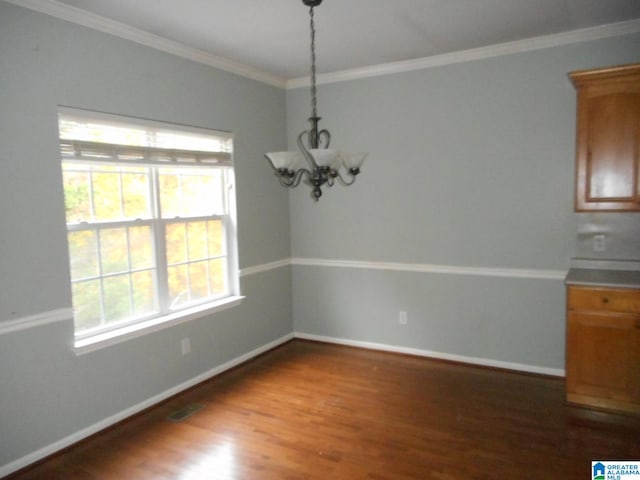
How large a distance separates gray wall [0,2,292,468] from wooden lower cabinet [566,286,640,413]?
9.28 ft

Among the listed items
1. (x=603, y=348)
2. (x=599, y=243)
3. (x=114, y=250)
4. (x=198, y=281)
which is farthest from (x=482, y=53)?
(x=114, y=250)

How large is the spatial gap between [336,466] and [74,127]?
2624 millimetres

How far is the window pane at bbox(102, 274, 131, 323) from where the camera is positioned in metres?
3.00

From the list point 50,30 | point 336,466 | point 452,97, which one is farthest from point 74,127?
point 452,97

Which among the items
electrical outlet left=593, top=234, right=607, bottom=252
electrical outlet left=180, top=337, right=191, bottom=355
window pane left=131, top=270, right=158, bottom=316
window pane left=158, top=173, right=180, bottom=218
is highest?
window pane left=158, top=173, right=180, bottom=218

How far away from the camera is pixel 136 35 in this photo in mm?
2992

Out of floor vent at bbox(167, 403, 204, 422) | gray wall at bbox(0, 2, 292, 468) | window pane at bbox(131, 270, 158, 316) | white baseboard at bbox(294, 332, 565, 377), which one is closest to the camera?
gray wall at bbox(0, 2, 292, 468)

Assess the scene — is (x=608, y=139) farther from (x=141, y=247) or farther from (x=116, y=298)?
(x=116, y=298)

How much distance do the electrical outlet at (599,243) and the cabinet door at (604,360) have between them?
0.71m

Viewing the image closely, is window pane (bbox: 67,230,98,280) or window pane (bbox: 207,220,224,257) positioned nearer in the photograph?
window pane (bbox: 67,230,98,280)

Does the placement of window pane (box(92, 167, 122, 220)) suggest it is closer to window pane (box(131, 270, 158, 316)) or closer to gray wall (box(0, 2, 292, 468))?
gray wall (box(0, 2, 292, 468))

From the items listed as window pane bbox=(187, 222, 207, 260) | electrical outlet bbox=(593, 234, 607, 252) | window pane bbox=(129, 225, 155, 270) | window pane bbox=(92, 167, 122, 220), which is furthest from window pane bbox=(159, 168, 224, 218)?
electrical outlet bbox=(593, 234, 607, 252)

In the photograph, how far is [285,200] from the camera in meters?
4.63

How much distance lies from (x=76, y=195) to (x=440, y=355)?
3.27 meters
